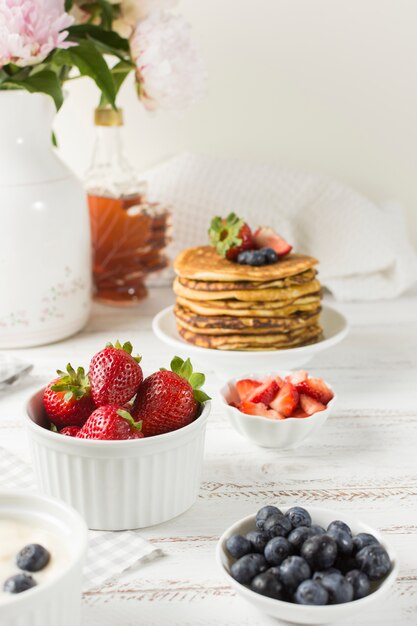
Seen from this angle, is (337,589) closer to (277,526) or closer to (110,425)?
(277,526)

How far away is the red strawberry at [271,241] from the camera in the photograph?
1.68 meters

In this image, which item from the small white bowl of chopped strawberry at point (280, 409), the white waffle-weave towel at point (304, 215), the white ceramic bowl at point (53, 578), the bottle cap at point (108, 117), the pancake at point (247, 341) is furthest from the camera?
the white waffle-weave towel at point (304, 215)

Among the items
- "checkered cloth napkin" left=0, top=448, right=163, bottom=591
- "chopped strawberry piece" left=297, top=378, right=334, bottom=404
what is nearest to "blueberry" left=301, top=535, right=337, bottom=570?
"checkered cloth napkin" left=0, top=448, right=163, bottom=591

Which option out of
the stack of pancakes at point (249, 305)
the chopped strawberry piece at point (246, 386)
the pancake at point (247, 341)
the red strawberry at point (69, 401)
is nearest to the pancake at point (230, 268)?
the stack of pancakes at point (249, 305)

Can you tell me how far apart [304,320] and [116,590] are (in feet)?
2.41

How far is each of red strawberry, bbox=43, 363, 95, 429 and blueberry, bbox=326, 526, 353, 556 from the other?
348 mm

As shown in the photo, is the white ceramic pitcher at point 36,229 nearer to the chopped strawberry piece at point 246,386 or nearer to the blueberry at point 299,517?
the chopped strawberry piece at point 246,386

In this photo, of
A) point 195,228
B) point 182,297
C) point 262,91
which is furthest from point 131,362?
point 262,91

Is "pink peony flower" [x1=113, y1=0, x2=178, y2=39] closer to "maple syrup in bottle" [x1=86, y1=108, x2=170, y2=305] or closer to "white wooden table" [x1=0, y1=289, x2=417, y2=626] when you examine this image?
"maple syrup in bottle" [x1=86, y1=108, x2=170, y2=305]

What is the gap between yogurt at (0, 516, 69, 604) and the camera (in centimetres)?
80

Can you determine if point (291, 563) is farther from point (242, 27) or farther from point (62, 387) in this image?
point (242, 27)

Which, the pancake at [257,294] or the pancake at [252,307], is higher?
the pancake at [257,294]

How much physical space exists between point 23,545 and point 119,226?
1208mm

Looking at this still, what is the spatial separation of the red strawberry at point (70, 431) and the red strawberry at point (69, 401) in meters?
0.02
